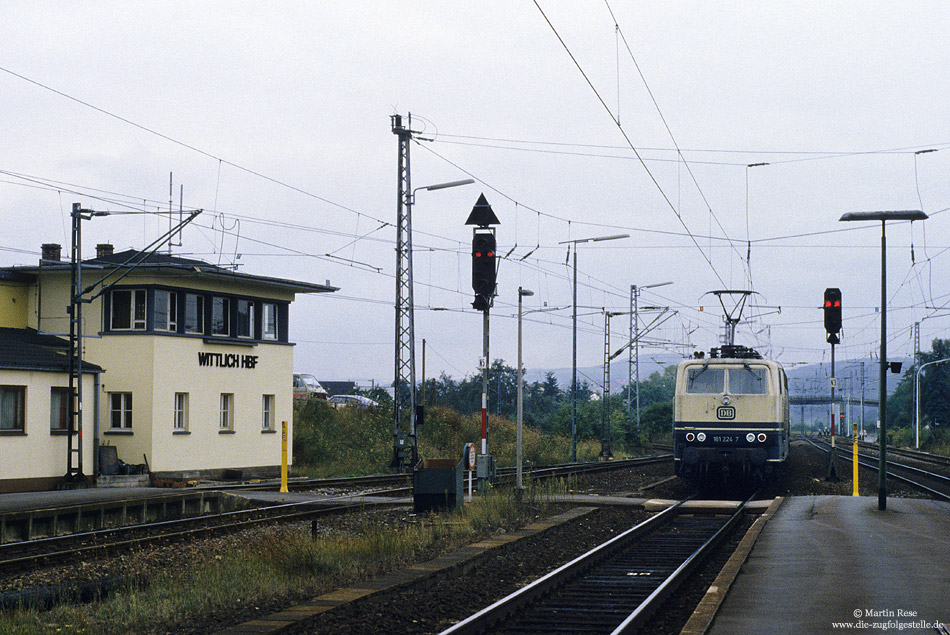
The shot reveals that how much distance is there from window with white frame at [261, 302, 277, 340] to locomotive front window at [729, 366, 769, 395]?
658 inches

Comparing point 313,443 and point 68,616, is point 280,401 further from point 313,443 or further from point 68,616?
point 68,616

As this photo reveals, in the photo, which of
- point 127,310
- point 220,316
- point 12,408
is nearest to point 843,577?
point 12,408

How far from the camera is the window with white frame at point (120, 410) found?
30.7m

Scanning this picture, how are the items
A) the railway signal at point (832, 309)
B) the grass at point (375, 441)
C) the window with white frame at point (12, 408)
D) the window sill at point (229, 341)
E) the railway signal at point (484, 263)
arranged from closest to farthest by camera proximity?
the railway signal at point (484, 263) < the railway signal at point (832, 309) < the window with white frame at point (12, 408) < the window sill at point (229, 341) < the grass at point (375, 441)

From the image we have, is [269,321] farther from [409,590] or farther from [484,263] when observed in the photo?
[409,590]

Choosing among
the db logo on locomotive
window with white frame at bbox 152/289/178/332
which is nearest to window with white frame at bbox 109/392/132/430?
window with white frame at bbox 152/289/178/332

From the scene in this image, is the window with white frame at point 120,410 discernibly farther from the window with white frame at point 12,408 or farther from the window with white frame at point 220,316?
the window with white frame at point 12,408

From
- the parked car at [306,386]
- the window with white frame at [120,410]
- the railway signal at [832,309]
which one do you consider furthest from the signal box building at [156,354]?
the parked car at [306,386]

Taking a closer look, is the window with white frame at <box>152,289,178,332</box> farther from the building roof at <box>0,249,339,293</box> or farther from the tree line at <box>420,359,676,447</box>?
the tree line at <box>420,359,676,447</box>

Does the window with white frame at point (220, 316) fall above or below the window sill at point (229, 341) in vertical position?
above

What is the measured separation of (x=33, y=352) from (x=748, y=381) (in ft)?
61.4

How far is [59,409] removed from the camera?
91.7 feet

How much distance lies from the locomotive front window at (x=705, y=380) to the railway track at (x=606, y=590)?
8.28m

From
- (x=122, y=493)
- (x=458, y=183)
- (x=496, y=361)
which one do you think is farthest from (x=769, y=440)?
(x=496, y=361)
